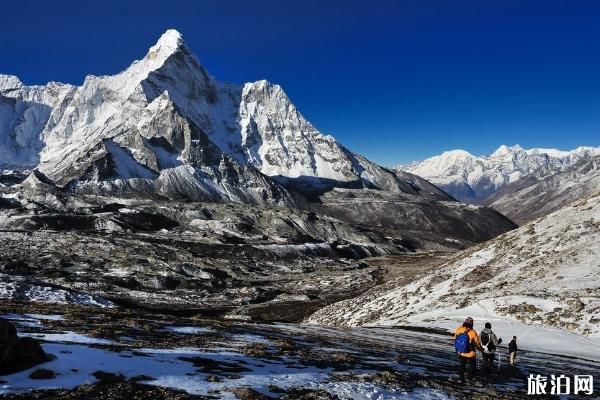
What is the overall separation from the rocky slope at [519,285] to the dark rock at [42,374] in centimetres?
Answer: 3558

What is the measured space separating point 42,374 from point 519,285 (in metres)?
44.9

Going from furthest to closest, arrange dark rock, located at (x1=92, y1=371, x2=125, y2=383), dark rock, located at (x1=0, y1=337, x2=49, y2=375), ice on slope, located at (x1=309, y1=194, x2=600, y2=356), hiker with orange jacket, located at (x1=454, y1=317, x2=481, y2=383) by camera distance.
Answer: ice on slope, located at (x1=309, y1=194, x2=600, y2=356) < hiker with orange jacket, located at (x1=454, y1=317, x2=481, y2=383) < dark rock, located at (x1=92, y1=371, x2=125, y2=383) < dark rock, located at (x1=0, y1=337, x2=49, y2=375)

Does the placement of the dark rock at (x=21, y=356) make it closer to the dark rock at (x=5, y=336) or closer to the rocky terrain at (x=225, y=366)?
the dark rock at (x=5, y=336)

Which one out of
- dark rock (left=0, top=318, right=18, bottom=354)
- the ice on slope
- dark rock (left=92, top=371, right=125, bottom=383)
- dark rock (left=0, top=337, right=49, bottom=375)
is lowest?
dark rock (left=92, top=371, right=125, bottom=383)

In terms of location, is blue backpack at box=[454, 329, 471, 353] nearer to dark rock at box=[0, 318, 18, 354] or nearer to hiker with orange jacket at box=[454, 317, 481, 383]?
hiker with orange jacket at box=[454, 317, 481, 383]

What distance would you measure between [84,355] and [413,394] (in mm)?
11362

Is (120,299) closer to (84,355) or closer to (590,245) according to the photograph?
(590,245)

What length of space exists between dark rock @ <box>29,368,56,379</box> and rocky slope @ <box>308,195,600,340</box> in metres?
35.6

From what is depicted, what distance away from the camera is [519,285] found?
49594 mm

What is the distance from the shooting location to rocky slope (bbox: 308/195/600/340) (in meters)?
42.6

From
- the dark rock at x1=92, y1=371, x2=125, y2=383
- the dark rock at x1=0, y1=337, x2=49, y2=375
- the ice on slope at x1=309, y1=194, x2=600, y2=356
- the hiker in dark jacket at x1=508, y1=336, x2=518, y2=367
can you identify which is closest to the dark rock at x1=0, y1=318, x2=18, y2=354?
the dark rock at x1=0, y1=337, x2=49, y2=375

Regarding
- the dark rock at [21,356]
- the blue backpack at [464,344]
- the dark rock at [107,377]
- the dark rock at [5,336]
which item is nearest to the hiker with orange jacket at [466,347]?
the blue backpack at [464,344]

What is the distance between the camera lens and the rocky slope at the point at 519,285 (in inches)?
1677

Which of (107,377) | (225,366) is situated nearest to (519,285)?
(225,366)
